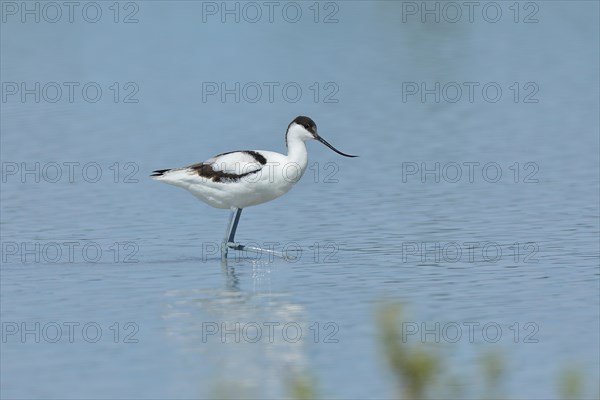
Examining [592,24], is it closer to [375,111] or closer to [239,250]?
[375,111]

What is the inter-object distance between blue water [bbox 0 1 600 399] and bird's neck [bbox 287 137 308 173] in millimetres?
778

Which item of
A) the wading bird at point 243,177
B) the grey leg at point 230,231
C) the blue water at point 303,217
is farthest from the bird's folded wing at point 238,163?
the blue water at point 303,217

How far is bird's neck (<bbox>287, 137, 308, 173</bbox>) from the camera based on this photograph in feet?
44.5

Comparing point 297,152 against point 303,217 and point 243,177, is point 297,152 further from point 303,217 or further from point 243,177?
point 303,217

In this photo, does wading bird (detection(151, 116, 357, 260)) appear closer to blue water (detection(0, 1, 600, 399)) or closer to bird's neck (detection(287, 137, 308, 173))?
bird's neck (detection(287, 137, 308, 173))

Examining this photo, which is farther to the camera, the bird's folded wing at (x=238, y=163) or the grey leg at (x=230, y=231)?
the bird's folded wing at (x=238, y=163)

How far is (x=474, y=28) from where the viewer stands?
3369cm

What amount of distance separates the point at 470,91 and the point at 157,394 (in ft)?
54.9

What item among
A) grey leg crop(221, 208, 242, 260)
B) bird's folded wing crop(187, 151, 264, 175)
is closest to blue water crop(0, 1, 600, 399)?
grey leg crop(221, 208, 242, 260)

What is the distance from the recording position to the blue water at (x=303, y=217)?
9227mm

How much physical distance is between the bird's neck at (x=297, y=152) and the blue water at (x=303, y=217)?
0.78 meters

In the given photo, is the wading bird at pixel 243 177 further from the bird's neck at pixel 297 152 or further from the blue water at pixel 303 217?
the blue water at pixel 303 217

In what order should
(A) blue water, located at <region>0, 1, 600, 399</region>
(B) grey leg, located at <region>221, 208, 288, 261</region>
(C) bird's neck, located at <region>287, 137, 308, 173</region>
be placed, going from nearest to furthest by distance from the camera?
(A) blue water, located at <region>0, 1, 600, 399</region>
(B) grey leg, located at <region>221, 208, 288, 261</region>
(C) bird's neck, located at <region>287, 137, 308, 173</region>

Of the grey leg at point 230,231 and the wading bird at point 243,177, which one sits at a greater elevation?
the wading bird at point 243,177
